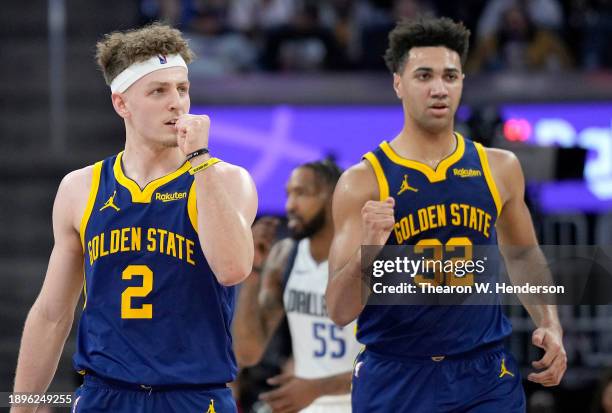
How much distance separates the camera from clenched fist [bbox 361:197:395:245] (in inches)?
195

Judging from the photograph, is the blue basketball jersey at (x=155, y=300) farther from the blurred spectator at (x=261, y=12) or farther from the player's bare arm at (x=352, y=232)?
the blurred spectator at (x=261, y=12)

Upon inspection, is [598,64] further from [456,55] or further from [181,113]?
[181,113]

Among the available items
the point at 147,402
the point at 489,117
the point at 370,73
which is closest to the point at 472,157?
the point at 147,402

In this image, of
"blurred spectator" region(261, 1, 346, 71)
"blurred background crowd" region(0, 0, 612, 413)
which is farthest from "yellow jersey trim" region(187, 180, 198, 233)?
"blurred spectator" region(261, 1, 346, 71)

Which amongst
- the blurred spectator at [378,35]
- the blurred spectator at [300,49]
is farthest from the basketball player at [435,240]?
the blurred spectator at [300,49]

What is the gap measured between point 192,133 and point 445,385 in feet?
6.05

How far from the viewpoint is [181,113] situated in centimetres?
466

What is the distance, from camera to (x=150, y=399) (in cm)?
446

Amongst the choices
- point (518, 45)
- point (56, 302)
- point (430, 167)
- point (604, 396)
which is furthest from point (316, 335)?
point (518, 45)

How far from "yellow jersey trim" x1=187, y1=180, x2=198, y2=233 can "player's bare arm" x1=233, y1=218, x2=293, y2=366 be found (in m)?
2.32

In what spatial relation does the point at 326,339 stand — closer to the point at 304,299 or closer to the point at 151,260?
the point at 304,299

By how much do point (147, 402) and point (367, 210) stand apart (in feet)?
4.38

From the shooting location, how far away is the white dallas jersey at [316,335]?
6.66 meters

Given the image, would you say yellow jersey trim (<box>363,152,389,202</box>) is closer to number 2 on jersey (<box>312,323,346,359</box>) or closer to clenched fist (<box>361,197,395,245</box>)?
clenched fist (<box>361,197,395,245</box>)
